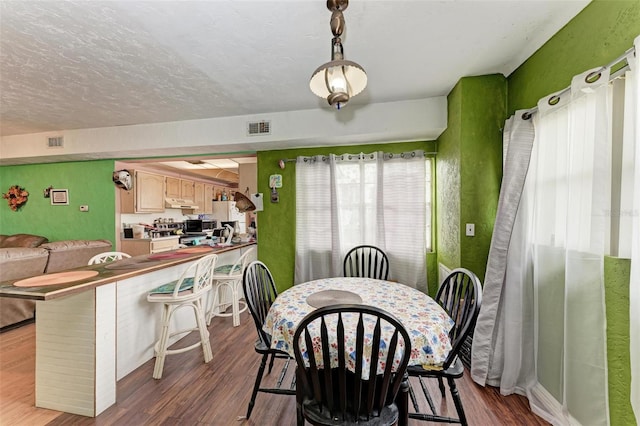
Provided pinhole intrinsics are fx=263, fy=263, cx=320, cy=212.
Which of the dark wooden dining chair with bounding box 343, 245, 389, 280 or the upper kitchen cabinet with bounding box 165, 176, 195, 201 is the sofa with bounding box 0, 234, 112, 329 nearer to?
the upper kitchen cabinet with bounding box 165, 176, 195, 201

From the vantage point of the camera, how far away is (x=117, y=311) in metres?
2.04

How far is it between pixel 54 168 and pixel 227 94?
400 cm

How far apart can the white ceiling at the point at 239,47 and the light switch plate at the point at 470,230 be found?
1.32 meters

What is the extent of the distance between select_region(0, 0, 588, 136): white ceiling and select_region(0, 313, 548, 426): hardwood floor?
2.48 metres

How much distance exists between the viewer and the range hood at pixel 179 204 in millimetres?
5615

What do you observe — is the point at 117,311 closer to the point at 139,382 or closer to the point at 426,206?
the point at 139,382

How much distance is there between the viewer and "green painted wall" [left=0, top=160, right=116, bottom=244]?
432cm

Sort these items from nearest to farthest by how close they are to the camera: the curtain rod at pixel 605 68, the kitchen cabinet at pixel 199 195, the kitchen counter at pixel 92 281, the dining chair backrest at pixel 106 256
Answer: the curtain rod at pixel 605 68
the kitchen counter at pixel 92 281
the dining chair backrest at pixel 106 256
the kitchen cabinet at pixel 199 195

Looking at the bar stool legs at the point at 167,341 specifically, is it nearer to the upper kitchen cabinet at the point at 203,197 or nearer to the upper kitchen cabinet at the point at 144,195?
the upper kitchen cabinet at the point at 144,195

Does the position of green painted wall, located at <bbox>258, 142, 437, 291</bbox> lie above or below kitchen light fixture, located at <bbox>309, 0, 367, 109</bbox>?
below

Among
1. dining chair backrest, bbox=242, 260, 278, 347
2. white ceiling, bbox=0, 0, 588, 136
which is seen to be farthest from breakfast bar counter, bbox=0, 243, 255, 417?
white ceiling, bbox=0, 0, 588, 136

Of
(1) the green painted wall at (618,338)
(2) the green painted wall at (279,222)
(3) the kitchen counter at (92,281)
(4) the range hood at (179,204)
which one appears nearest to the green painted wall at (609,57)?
(1) the green painted wall at (618,338)

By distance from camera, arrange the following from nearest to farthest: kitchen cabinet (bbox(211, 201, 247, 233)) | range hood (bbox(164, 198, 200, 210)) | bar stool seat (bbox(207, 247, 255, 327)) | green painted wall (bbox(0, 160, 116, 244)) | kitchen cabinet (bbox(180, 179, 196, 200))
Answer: bar stool seat (bbox(207, 247, 255, 327)) → green painted wall (bbox(0, 160, 116, 244)) → range hood (bbox(164, 198, 200, 210)) → kitchen cabinet (bbox(180, 179, 196, 200)) → kitchen cabinet (bbox(211, 201, 247, 233))

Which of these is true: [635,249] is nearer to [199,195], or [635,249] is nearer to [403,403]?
[403,403]
